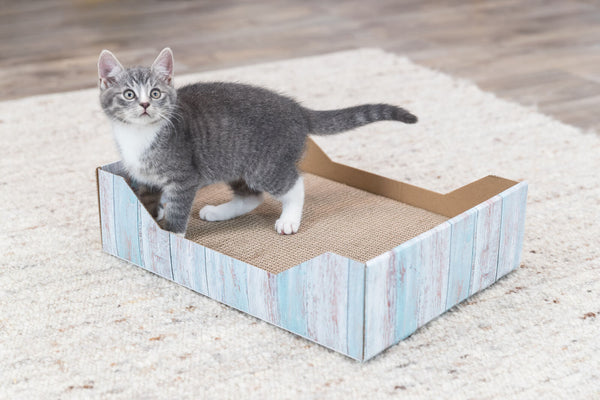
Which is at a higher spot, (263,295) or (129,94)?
(129,94)

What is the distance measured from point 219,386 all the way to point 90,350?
245mm

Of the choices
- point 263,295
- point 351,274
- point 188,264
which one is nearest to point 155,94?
point 188,264

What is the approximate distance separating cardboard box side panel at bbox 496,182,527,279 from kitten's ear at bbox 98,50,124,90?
745 mm

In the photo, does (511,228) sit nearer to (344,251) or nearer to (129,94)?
(344,251)

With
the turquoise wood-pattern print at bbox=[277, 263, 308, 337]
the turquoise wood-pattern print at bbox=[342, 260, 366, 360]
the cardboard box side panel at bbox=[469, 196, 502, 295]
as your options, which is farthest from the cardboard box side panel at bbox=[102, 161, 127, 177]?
the cardboard box side panel at bbox=[469, 196, 502, 295]

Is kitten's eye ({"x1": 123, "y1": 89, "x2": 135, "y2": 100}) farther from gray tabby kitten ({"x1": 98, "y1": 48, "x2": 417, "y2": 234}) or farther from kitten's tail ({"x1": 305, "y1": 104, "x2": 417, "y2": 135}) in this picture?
kitten's tail ({"x1": 305, "y1": 104, "x2": 417, "y2": 135})

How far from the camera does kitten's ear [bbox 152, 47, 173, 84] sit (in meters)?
1.47

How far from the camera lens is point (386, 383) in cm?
121

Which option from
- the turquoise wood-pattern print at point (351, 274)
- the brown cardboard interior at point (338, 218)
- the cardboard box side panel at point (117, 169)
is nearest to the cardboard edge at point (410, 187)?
the brown cardboard interior at point (338, 218)

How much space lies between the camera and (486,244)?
4.69ft

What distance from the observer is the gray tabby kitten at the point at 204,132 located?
4.80 ft

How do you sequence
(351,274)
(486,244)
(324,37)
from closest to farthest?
(351,274), (486,244), (324,37)

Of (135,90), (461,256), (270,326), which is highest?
(135,90)

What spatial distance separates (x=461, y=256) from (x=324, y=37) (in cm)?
208
